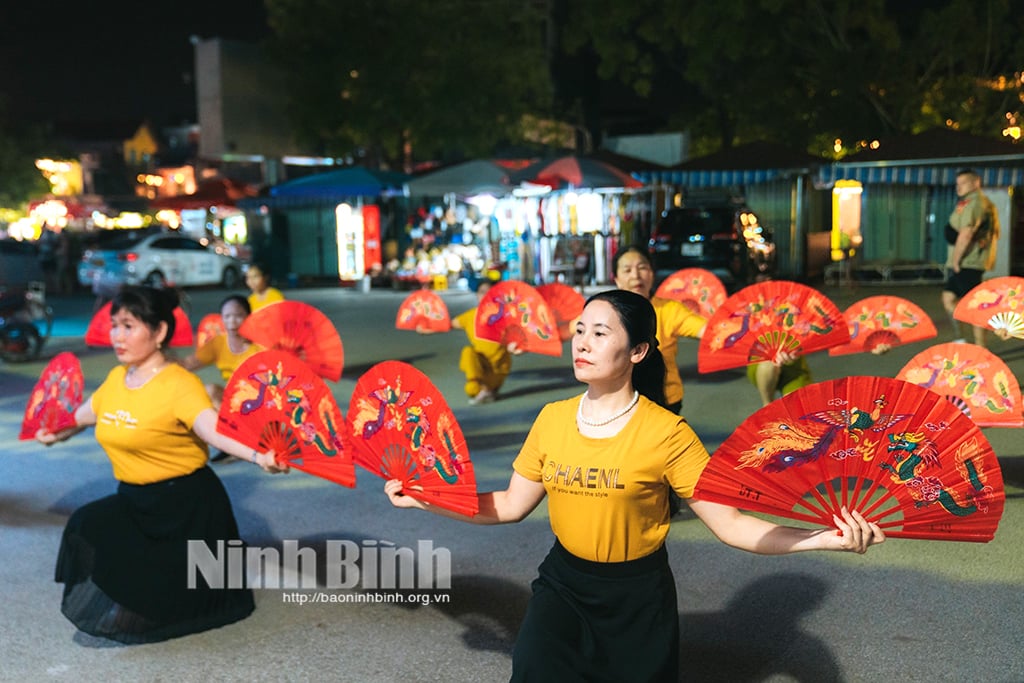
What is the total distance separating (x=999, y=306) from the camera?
23.6ft

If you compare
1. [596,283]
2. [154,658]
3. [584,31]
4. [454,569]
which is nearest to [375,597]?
[454,569]

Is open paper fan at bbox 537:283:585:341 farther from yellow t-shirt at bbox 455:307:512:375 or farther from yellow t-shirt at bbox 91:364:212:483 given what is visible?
yellow t-shirt at bbox 91:364:212:483

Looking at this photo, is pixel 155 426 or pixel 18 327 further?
pixel 18 327

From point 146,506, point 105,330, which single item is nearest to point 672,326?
point 146,506

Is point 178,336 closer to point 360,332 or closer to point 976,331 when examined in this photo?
point 976,331

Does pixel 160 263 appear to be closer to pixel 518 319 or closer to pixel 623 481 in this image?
pixel 518 319

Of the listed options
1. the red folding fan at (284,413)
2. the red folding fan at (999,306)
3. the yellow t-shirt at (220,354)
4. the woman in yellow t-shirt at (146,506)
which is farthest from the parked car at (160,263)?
the red folding fan at (284,413)

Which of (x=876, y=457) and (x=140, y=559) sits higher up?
(x=876, y=457)

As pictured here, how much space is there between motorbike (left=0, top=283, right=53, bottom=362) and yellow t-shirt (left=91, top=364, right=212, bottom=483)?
411 inches

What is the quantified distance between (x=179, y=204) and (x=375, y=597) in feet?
79.5

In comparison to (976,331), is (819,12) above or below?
above

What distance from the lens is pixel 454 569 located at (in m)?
5.63

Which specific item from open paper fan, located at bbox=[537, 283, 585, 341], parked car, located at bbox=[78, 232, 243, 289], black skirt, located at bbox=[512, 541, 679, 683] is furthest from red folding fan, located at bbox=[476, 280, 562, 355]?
parked car, located at bbox=[78, 232, 243, 289]

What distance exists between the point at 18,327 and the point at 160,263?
11.5m
